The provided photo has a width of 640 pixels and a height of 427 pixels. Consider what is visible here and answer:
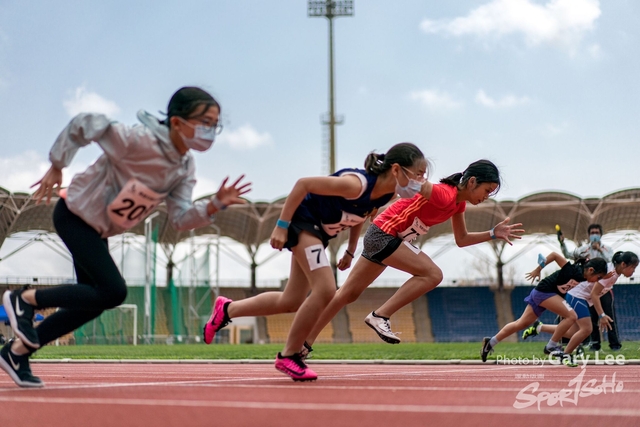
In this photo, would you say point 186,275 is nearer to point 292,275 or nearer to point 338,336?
point 338,336

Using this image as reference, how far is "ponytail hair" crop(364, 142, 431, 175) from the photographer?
578 centimetres

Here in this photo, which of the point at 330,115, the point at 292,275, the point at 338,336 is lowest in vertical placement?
the point at 338,336

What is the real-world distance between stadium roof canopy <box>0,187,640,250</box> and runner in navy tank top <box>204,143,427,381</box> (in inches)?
1546

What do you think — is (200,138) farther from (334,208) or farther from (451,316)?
(451,316)

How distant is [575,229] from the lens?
162 ft

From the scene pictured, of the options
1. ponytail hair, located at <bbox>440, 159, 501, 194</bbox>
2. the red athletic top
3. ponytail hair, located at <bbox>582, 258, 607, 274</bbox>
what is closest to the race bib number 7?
the red athletic top

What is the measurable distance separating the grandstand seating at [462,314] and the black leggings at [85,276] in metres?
42.3

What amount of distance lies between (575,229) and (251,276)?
20.9 m

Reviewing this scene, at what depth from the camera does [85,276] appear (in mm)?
4820

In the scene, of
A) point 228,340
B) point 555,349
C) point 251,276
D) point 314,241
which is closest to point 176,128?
point 314,241

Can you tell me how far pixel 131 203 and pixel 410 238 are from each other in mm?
3302

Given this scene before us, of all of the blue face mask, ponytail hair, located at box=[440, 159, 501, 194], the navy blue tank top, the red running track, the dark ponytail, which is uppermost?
the dark ponytail

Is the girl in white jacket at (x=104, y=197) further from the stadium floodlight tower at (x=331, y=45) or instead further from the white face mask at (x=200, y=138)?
the stadium floodlight tower at (x=331, y=45)

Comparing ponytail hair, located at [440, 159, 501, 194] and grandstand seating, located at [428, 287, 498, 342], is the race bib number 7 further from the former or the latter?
grandstand seating, located at [428, 287, 498, 342]
